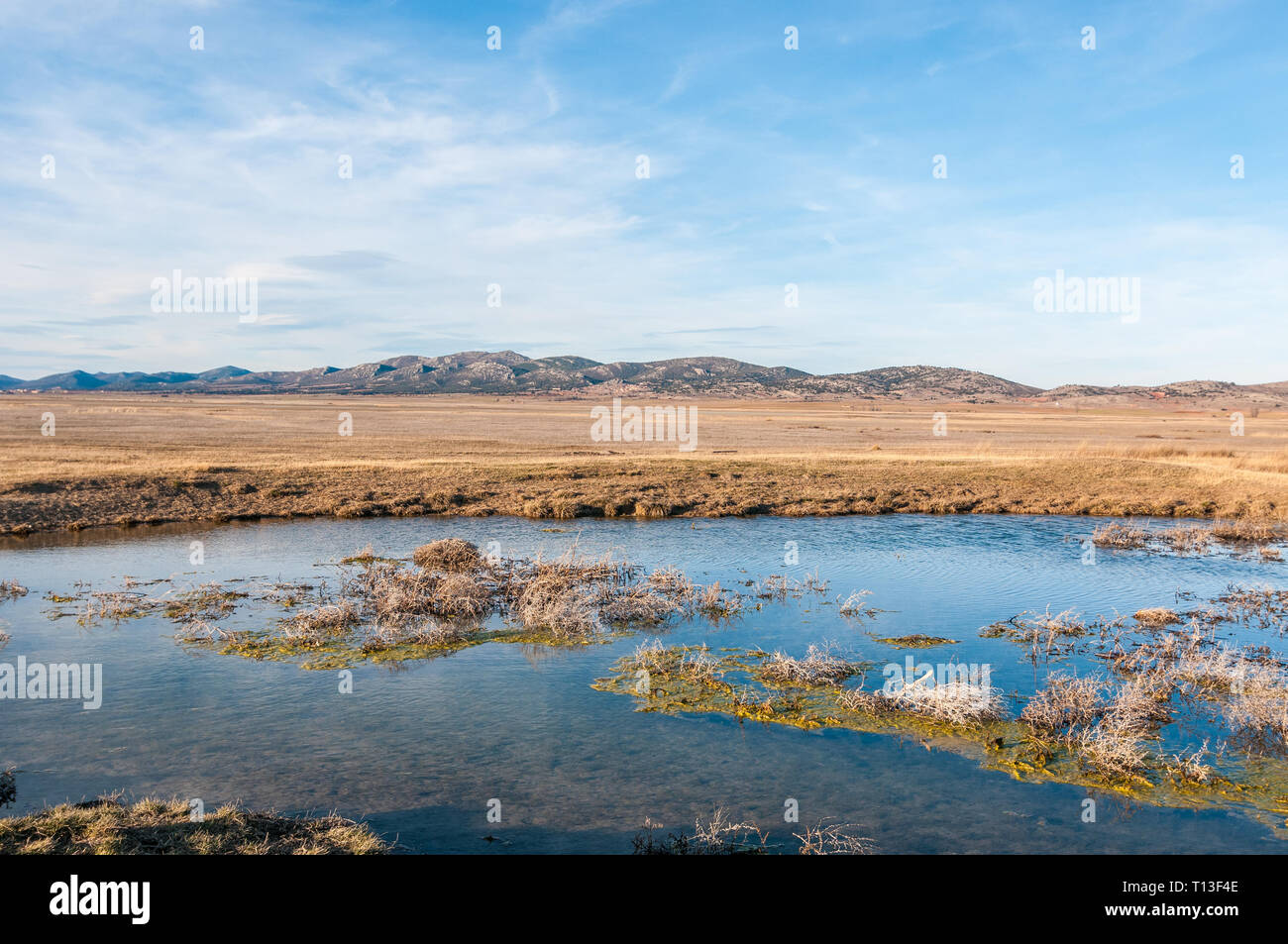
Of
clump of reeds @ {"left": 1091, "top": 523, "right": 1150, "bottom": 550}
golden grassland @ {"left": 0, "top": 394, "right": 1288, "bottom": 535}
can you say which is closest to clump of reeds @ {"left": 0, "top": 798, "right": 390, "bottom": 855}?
golden grassland @ {"left": 0, "top": 394, "right": 1288, "bottom": 535}

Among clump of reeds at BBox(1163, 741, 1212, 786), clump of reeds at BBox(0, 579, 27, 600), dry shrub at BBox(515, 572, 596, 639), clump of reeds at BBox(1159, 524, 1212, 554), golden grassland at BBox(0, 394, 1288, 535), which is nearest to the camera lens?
clump of reeds at BBox(1163, 741, 1212, 786)

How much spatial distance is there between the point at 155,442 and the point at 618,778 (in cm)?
6042

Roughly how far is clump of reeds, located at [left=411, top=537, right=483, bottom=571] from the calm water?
2767mm

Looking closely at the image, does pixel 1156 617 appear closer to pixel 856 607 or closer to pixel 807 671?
pixel 856 607

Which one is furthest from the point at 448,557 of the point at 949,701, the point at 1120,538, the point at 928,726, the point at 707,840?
the point at 1120,538

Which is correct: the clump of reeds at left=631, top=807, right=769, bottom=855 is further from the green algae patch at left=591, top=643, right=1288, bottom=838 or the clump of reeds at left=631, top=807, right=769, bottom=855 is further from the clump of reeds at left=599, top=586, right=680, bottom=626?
the clump of reeds at left=599, top=586, right=680, bottom=626

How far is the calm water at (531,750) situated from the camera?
32.2ft

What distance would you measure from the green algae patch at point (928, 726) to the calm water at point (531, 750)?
1.27 feet

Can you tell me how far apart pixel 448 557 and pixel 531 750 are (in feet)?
41.0

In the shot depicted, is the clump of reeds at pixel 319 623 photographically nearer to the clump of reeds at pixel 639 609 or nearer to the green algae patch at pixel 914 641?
the clump of reeds at pixel 639 609

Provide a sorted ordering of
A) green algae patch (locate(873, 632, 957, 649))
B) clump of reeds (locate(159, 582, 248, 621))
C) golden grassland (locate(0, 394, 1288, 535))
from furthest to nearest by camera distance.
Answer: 1. golden grassland (locate(0, 394, 1288, 535))
2. clump of reeds (locate(159, 582, 248, 621))
3. green algae patch (locate(873, 632, 957, 649))

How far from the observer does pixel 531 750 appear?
12039mm

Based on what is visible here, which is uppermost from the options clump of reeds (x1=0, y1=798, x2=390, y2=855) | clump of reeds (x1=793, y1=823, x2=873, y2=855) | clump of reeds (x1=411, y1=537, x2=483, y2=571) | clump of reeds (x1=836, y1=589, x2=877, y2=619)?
clump of reeds (x1=411, y1=537, x2=483, y2=571)

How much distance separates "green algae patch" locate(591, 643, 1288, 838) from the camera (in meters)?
10.7
